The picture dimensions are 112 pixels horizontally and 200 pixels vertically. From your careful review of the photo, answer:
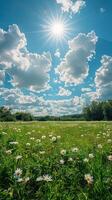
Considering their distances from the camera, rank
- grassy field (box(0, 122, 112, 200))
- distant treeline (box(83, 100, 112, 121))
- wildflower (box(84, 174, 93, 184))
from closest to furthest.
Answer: grassy field (box(0, 122, 112, 200)) → wildflower (box(84, 174, 93, 184)) → distant treeline (box(83, 100, 112, 121))

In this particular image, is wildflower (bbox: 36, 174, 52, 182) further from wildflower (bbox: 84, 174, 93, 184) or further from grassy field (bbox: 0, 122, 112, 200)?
wildflower (bbox: 84, 174, 93, 184)

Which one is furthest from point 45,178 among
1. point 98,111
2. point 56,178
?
point 98,111

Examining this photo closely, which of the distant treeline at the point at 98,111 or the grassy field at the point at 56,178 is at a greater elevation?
the distant treeline at the point at 98,111

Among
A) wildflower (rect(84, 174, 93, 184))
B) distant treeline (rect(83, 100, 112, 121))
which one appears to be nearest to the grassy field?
wildflower (rect(84, 174, 93, 184))

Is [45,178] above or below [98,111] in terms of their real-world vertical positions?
below

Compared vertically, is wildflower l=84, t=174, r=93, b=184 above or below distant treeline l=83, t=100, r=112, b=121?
below

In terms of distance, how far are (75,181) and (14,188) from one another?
111cm


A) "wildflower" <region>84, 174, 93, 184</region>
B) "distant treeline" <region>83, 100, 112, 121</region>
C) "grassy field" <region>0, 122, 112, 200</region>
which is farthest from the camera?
"distant treeline" <region>83, 100, 112, 121</region>

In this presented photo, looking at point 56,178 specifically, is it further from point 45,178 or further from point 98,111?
point 98,111

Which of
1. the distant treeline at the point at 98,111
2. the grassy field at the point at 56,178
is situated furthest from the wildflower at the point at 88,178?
the distant treeline at the point at 98,111

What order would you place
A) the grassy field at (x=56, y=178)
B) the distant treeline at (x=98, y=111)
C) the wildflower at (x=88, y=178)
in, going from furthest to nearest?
the distant treeline at (x=98, y=111) → the wildflower at (x=88, y=178) → the grassy field at (x=56, y=178)

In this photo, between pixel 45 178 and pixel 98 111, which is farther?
pixel 98 111

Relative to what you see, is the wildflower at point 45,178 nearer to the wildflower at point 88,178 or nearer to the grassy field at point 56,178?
the grassy field at point 56,178

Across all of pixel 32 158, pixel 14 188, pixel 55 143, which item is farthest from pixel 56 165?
pixel 55 143
